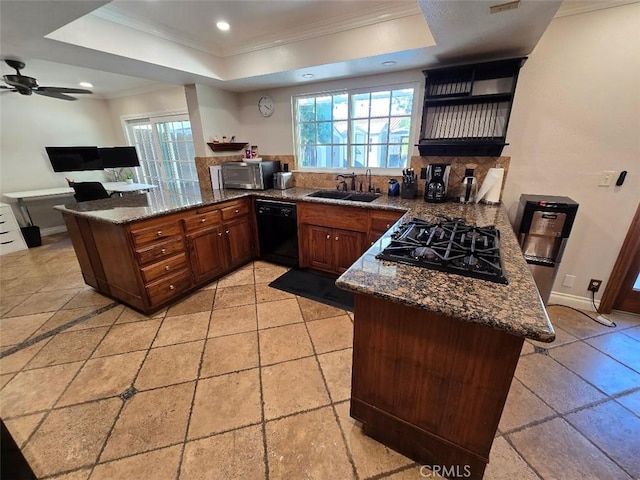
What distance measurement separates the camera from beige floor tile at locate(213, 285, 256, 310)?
102 inches

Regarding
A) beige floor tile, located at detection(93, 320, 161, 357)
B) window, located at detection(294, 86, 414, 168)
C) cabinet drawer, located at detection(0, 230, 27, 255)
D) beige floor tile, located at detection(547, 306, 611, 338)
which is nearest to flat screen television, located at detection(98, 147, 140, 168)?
cabinet drawer, located at detection(0, 230, 27, 255)

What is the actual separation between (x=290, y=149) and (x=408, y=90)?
5.28 ft

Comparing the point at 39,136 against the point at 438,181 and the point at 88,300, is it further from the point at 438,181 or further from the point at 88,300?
the point at 438,181

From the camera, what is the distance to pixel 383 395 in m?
1.27

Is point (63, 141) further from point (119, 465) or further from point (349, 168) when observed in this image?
point (119, 465)

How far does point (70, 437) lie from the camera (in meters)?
1.43

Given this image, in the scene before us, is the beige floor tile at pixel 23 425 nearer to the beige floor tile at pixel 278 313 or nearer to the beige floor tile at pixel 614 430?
the beige floor tile at pixel 278 313

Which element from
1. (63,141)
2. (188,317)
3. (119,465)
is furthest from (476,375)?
(63,141)

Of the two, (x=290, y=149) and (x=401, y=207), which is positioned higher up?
(x=290, y=149)

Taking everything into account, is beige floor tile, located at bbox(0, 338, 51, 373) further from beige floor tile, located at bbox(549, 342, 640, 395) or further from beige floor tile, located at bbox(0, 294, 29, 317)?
beige floor tile, located at bbox(549, 342, 640, 395)

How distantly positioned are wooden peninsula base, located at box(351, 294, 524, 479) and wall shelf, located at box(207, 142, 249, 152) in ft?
10.5

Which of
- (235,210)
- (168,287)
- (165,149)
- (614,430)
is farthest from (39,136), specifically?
(614,430)

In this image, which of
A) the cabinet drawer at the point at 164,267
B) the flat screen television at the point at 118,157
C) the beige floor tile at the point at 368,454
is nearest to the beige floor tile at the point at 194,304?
the cabinet drawer at the point at 164,267

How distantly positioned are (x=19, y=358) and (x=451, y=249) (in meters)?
3.12
